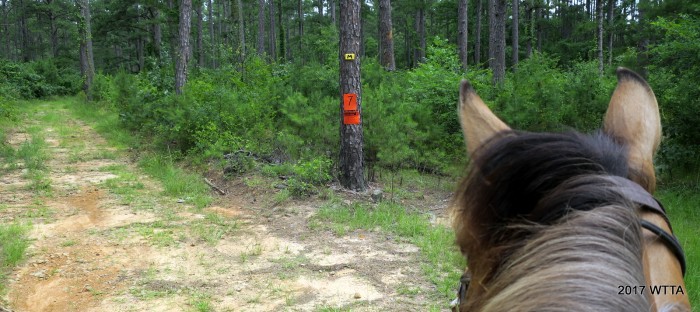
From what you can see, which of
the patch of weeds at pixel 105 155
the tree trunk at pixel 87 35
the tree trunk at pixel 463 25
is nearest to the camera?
the patch of weeds at pixel 105 155

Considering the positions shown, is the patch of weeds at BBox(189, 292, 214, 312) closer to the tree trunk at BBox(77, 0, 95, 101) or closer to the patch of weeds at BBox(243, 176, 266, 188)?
the patch of weeds at BBox(243, 176, 266, 188)

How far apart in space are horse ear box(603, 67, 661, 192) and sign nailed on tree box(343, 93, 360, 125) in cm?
500

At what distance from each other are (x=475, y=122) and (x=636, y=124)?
16.6 inches

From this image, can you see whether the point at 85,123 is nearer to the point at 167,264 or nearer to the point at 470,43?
the point at 167,264

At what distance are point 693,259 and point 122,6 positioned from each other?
88.6ft

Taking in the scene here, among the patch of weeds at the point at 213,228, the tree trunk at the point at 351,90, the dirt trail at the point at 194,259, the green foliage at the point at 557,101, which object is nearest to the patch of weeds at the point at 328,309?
the dirt trail at the point at 194,259

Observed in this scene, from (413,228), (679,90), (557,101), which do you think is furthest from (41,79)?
(679,90)

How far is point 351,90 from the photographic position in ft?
20.7

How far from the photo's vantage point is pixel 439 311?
135 inches

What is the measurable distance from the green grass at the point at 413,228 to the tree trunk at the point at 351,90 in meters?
0.69

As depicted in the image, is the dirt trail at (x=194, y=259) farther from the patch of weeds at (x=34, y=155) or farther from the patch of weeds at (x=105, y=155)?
the patch of weeds at (x=105, y=155)

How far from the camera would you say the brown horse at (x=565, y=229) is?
69cm

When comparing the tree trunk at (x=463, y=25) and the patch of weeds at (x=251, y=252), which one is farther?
the tree trunk at (x=463, y=25)

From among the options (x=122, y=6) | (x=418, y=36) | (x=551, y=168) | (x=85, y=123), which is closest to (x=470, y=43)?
(x=418, y=36)
